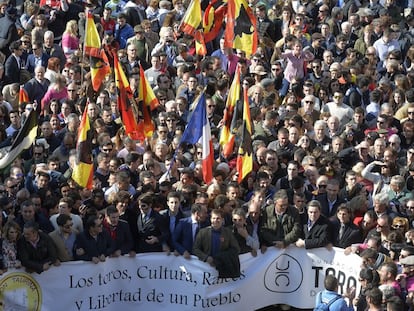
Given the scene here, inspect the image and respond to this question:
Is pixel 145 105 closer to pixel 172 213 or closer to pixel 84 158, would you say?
pixel 84 158

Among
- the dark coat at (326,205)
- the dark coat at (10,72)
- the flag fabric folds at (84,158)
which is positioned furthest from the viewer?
the dark coat at (10,72)

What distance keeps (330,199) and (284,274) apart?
1291mm

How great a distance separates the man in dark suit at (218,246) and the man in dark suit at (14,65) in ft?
23.2

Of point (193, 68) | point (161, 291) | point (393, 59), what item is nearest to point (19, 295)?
point (161, 291)

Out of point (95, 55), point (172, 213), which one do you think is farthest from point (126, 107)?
point (172, 213)

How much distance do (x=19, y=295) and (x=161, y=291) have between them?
1829mm

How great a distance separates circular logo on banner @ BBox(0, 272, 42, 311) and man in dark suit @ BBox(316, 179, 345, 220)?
12.9ft

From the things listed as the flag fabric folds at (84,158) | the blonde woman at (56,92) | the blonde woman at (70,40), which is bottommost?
the flag fabric folds at (84,158)

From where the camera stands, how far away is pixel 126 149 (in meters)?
20.6

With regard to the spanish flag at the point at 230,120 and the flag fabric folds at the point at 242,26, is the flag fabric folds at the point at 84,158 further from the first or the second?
the flag fabric folds at the point at 242,26

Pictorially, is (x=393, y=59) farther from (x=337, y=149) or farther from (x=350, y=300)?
(x=350, y=300)

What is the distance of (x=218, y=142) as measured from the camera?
21.1m

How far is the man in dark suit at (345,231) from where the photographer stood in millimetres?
18094

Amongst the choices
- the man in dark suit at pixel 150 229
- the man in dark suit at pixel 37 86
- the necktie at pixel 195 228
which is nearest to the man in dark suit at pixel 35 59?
the man in dark suit at pixel 37 86
